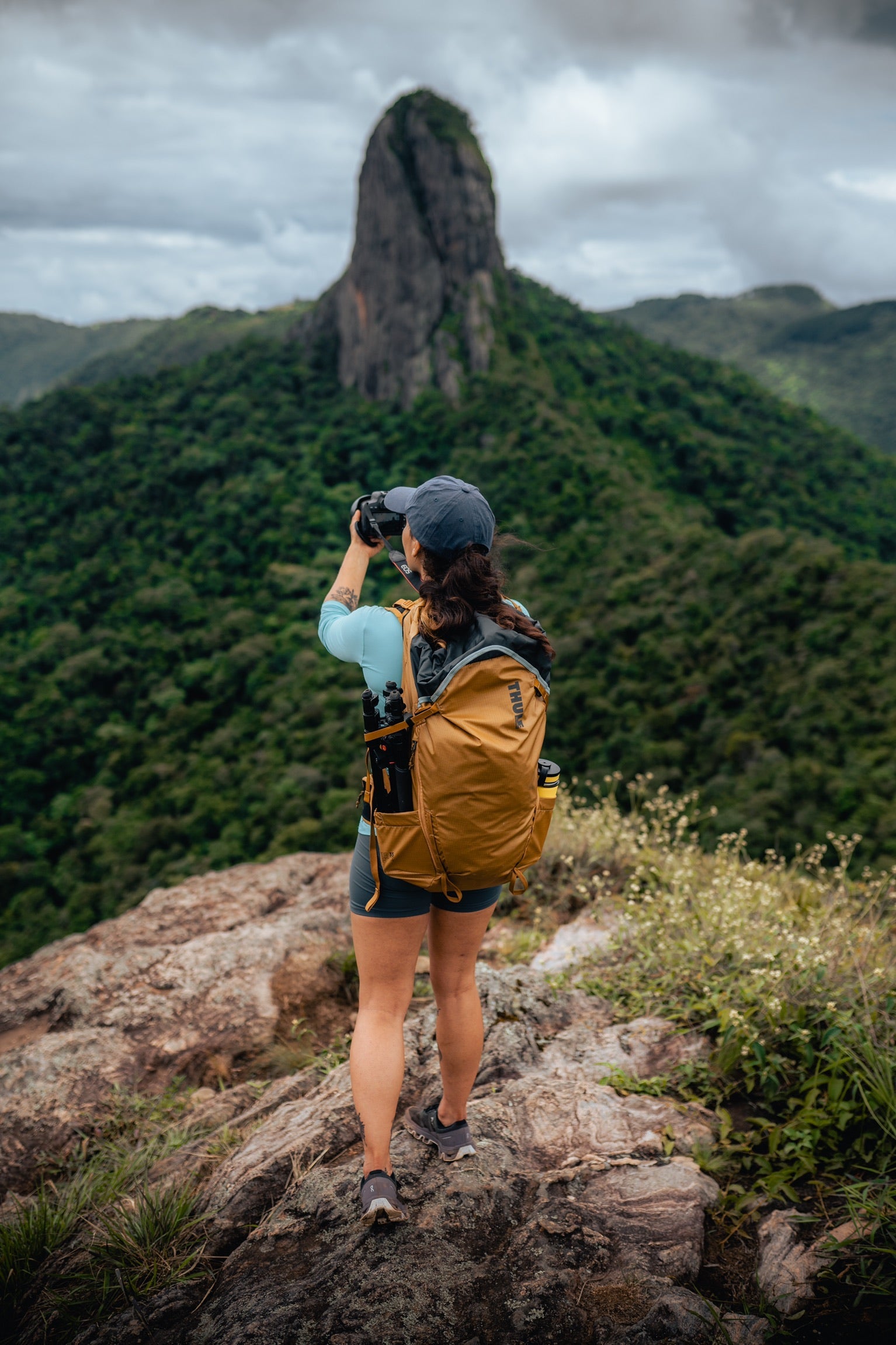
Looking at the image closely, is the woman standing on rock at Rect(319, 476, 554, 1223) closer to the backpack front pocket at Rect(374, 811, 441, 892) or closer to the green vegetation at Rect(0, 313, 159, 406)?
the backpack front pocket at Rect(374, 811, 441, 892)

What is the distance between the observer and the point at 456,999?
192cm

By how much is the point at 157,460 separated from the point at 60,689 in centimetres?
1986

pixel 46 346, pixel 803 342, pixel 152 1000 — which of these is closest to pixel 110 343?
pixel 46 346

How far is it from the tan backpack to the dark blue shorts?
47 millimetres

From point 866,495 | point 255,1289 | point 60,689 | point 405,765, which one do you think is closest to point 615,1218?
point 255,1289

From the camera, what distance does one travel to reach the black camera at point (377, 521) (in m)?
1.83

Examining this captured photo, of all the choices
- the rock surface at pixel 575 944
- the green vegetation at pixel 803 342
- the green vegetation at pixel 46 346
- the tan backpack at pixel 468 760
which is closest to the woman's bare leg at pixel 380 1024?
the tan backpack at pixel 468 760

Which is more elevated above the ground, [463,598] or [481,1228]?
[463,598]

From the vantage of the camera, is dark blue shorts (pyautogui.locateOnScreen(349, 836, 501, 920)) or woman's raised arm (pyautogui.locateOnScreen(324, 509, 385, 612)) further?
woman's raised arm (pyautogui.locateOnScreen(324, 509, 385, 612))

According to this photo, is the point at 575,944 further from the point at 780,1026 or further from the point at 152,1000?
the point at 152,1000

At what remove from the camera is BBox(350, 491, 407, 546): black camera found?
183 cm

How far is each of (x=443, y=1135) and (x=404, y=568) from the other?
5.11ft

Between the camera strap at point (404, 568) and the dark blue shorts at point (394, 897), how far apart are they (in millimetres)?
615

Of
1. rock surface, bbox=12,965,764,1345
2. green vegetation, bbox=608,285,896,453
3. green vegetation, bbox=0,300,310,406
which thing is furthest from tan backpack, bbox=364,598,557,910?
green vegetation, bbox=608,285,896,453
